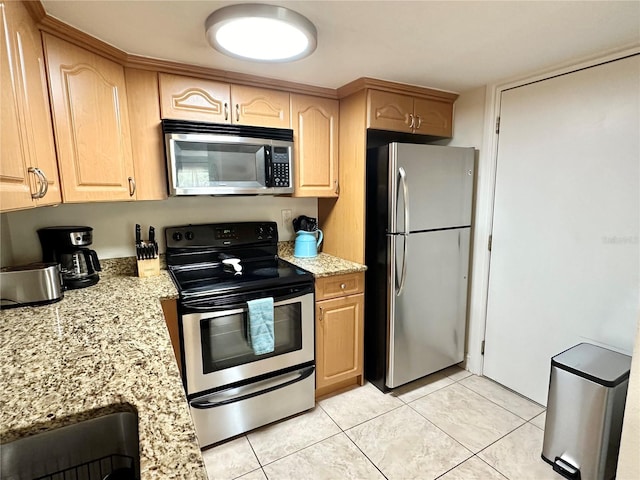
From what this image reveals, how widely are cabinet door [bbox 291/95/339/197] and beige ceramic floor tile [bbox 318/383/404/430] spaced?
4.57 feet

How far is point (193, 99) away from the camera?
73.0 inches

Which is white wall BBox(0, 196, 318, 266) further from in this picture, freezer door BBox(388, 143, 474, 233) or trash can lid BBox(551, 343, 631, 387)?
trash can lid BBox(551, 343, 631, 387)

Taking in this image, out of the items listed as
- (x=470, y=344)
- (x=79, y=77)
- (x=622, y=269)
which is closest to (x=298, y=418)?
(x=470, y=344)

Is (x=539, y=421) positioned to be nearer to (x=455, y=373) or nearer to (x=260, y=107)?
(x=455, y=373)

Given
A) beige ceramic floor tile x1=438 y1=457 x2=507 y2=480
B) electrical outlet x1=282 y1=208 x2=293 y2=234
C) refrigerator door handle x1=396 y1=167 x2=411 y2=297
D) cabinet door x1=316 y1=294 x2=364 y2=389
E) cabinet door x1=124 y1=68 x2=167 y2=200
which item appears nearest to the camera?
beige ceramic floor tile x1=438 y1=457 x2=507 y2=480

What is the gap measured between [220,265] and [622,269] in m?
2.29

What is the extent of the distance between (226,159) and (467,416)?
7.02ft

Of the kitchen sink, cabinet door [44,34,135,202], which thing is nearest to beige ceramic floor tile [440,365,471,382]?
the kitchen sink

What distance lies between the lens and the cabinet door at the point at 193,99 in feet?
5.90

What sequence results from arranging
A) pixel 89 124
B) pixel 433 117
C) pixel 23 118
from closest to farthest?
pixel 23 118 < pixel 89 124 < pixel 433 117

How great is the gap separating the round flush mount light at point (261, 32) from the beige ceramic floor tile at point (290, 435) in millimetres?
2000

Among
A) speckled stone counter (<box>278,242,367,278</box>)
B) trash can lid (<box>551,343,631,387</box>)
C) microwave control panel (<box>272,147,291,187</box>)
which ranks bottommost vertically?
trash can lid (<box>551,343,631,387</box>)

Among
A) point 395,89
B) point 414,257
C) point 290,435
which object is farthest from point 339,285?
point 395,89

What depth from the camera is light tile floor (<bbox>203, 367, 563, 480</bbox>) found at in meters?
1.68
